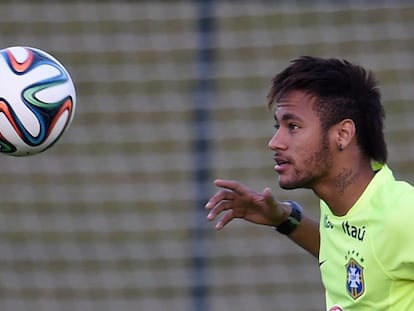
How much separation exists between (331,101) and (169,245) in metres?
3.01

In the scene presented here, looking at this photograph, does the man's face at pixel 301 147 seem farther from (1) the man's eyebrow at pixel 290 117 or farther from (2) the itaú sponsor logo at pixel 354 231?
(2) the itaú sponsor logo at pixel 354 231

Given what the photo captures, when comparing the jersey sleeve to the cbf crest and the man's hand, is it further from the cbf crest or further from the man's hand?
the man's hand

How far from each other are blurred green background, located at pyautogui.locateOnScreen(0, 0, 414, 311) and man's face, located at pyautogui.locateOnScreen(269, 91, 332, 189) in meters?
2.67

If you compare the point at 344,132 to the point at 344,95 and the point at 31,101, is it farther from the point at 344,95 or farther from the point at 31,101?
the point at 31,101

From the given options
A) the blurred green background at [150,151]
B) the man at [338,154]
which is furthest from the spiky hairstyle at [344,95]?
the blurred green background at [150,151]

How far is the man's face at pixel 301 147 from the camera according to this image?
463 centimetres

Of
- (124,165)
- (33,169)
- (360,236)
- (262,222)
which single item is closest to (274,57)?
(124,165)

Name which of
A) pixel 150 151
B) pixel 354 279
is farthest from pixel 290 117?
pixel 150 151

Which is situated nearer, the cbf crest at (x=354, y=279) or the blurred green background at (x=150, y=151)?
the cbf crest at (x=354, y=279)

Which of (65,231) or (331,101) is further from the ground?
(331,101)

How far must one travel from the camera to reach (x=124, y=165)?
25.2 feet

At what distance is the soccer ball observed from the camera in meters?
4.89

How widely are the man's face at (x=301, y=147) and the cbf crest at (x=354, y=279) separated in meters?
0.35

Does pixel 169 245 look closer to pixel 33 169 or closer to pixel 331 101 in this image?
pixel 33 169
